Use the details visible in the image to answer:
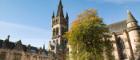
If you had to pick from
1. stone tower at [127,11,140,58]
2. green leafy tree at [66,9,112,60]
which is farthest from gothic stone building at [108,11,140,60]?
green leafy tree at [66,9,112,60]

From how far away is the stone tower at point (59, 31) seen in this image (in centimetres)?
6142

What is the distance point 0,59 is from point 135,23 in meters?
32.0

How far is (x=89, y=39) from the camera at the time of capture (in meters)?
27.9

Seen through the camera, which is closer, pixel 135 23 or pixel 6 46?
pixel 135 23

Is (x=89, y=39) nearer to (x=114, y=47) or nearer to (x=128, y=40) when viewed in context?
(x=114, y=47)

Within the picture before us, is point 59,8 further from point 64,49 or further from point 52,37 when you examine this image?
point 64,49

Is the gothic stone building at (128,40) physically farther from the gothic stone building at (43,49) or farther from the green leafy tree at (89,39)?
the gothic stone building at (43,49)

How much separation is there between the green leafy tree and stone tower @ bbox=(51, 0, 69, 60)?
102 feet

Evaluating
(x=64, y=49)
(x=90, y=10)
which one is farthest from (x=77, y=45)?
(x=64, y=49)

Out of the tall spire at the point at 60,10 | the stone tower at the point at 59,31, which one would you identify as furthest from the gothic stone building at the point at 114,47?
the tall spire at the point at 60,10

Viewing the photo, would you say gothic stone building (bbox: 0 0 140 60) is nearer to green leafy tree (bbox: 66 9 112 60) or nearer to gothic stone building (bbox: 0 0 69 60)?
gothic stone building (bbox: 0 0 69 60)

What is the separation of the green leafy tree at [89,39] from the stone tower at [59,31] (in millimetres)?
31168

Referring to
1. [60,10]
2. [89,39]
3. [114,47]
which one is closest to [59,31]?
[60,10]

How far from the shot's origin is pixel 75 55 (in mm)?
28156
